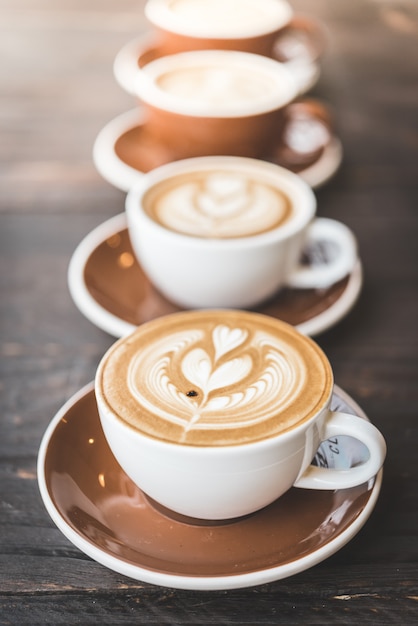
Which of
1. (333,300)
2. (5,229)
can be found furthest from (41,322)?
(333,300)

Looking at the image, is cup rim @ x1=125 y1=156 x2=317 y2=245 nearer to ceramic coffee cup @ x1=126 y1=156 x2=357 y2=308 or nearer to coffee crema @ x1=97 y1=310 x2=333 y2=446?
ceramic coffee cup @ x1=126 y1=156 x2=357 y2=308

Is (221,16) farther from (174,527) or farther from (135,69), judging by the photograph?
(174,527)

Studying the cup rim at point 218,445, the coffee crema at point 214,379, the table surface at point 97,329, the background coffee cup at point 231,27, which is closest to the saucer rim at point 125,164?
the table surface at point 97,329

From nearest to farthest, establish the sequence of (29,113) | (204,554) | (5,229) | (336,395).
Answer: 1. (204,554)
2. (336,395)
3. (5,229)
4. (29,113)

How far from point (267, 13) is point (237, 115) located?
1.63 ft

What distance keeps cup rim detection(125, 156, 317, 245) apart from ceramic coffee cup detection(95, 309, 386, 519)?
182 mm

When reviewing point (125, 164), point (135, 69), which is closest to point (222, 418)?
point (125, 164)

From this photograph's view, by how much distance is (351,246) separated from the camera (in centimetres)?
93

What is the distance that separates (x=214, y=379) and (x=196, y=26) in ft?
3.22

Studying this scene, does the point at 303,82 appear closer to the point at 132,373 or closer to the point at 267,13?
the point at 267,13

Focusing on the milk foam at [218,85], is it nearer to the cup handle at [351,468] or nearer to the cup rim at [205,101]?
the cup rim at [205,101]

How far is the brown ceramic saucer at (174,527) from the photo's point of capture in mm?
564

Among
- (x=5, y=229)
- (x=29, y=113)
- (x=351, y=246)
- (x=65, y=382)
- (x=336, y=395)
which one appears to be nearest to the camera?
(x=336, y=395)

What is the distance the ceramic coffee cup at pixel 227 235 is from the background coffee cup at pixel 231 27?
480 mm
